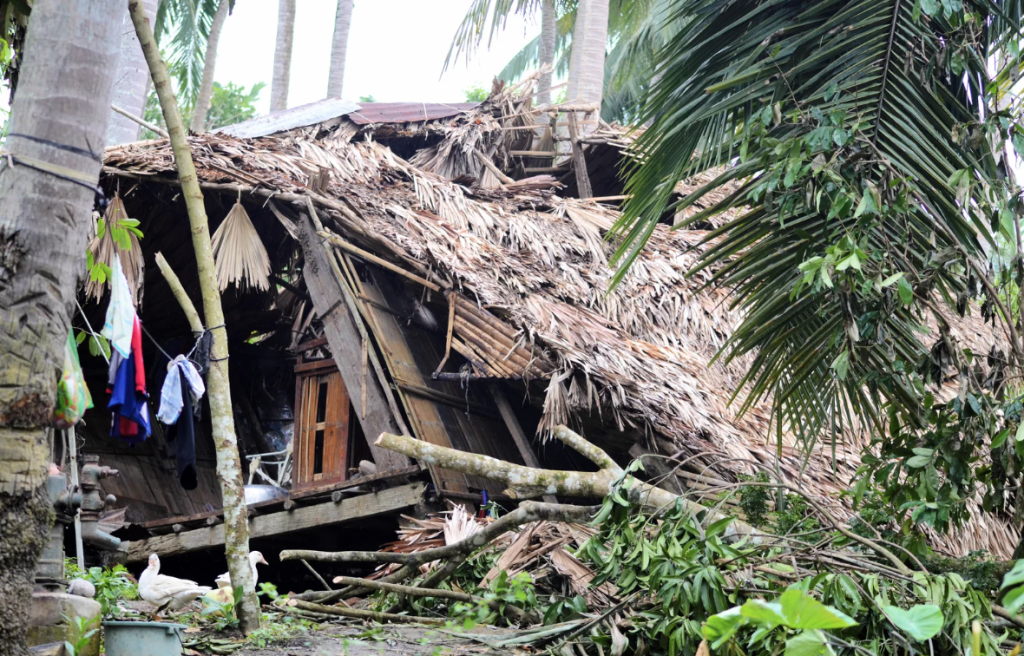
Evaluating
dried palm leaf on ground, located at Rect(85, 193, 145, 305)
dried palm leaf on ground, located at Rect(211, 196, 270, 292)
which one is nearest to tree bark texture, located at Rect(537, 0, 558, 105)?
dried palm leaf on ground, located at Rect(211, 196, 270, 292)

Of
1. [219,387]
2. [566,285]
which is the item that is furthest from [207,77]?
[219,387]

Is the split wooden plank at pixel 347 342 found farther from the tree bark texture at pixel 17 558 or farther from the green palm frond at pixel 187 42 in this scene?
the green palm frond at pixel 187 42

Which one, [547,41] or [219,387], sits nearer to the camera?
[219,387]

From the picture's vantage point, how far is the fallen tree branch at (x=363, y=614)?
4699 millimetres

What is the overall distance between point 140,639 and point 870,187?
11.0 feet

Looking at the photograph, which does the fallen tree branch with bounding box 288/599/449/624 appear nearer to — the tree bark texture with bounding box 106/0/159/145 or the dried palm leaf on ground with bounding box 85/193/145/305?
the dried palm leaf on ground with bounding box 85/193/145/305

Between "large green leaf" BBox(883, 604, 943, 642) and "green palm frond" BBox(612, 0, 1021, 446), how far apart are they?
183cm

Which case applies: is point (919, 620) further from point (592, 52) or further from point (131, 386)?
point (592, 52)

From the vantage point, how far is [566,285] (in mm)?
7355

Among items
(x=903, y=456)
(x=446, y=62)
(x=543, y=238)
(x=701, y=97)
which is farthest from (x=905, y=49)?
(x=446, y=62)

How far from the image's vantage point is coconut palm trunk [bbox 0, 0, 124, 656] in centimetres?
239

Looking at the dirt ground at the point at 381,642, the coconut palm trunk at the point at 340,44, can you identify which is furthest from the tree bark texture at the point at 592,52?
the dirt ground at the point at 381,642

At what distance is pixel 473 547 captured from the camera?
4.39 m

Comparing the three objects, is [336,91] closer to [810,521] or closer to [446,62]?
[446,62]
